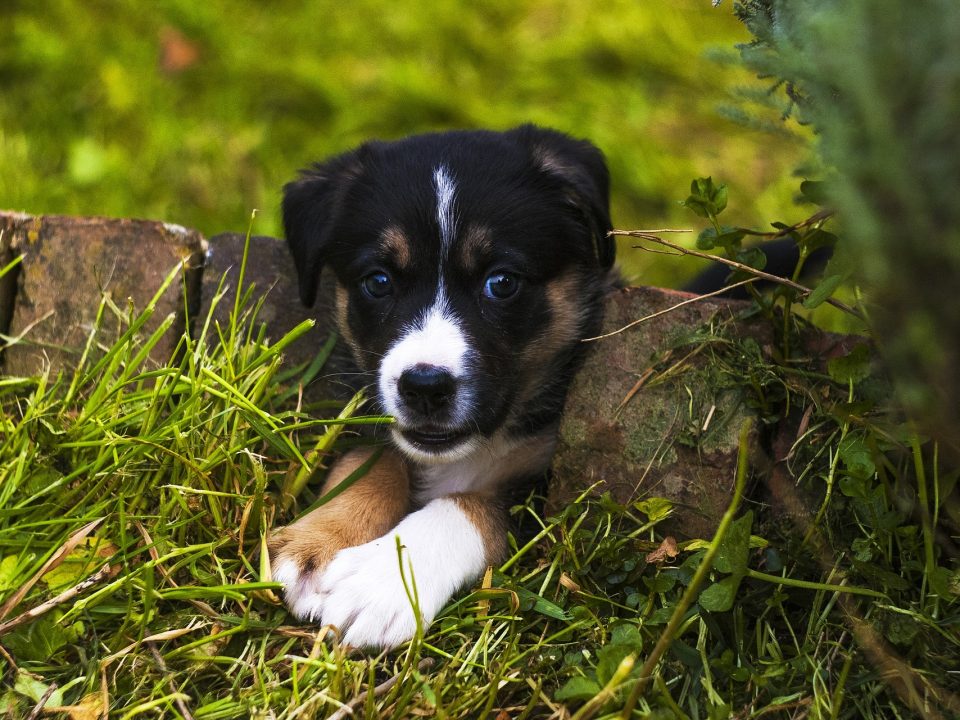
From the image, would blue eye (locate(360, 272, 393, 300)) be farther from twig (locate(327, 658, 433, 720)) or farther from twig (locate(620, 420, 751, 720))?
twig (locate(620, 420, 751, 720))

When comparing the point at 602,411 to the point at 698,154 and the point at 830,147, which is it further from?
the point at 698,154

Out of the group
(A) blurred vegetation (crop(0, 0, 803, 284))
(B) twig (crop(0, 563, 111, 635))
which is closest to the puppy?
(B) twig (crop(0, 563, 111, 635))

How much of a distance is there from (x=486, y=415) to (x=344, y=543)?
1.73 feet

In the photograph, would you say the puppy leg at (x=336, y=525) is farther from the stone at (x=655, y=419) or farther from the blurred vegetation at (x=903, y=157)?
the blurred vegetation at (x=903, y=157)

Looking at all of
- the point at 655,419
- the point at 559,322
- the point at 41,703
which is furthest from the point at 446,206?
the point at 41,703

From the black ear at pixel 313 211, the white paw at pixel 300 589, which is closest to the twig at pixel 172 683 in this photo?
the white paw at pixel 300 589

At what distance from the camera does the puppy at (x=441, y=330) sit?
8.26 ft

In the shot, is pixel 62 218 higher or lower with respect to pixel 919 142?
lower

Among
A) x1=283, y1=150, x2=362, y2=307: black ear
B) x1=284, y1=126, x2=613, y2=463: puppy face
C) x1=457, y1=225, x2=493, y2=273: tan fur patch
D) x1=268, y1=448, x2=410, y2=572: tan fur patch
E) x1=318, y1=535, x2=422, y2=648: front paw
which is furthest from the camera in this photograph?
x1=283, y1=150, x2=362, y2=307: black ear

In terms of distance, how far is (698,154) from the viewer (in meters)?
5.54

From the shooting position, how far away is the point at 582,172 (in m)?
3.02

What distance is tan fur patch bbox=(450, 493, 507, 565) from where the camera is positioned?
2.64m

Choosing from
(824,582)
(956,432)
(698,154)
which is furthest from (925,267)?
(698,154)

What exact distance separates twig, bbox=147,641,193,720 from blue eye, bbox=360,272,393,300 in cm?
117
